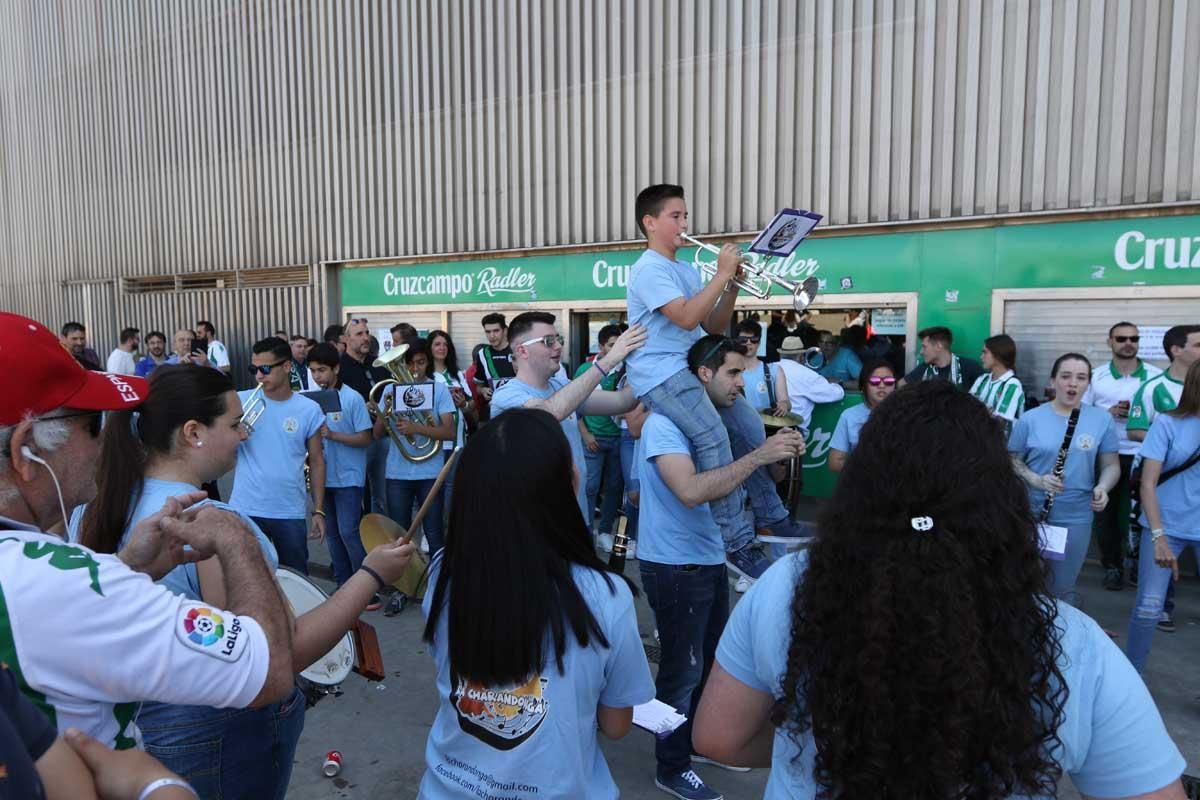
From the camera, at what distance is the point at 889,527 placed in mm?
1416

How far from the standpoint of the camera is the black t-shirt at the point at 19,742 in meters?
0.96

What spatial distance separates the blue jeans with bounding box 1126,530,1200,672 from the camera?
Result: 4383mm

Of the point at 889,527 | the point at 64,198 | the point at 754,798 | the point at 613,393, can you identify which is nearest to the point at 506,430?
the point at 889,527

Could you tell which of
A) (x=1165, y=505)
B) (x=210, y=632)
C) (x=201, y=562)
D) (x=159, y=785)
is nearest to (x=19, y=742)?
(x=159, y=785)

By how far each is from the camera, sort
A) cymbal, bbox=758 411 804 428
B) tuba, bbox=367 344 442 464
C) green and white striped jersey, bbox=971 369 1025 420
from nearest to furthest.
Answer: tuba, bbox=367 344 442 464 < green and white striped jersey, bbox=971 369 1025 420 < cymbal, bbox=758 411 804 428

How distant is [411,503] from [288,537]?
1443 mm

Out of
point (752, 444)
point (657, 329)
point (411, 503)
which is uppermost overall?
point (657, 329)

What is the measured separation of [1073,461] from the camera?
4.88 m

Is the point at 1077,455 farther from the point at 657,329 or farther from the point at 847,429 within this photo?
the point at 657,329

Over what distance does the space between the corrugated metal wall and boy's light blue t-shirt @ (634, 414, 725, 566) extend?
5547 mm

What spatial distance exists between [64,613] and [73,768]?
24 cm

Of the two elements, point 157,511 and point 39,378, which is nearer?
point 39,378

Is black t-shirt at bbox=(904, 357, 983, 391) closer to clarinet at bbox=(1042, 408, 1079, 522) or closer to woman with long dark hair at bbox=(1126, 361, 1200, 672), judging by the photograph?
clarinet at bbox=(1042, 408, 1079, 522)

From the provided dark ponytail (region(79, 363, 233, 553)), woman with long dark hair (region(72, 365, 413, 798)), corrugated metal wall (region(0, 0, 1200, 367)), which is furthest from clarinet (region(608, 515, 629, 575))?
corrugated metal wall (region(0, 0, 1200, 367))
